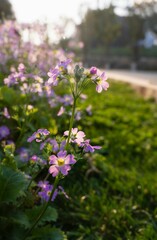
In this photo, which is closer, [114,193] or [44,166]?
[44,166]

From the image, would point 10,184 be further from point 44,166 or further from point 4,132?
point 4,132

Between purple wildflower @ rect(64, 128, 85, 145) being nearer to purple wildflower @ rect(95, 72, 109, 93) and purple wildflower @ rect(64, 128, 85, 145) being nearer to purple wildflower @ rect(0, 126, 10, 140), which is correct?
purple wildflower @ rect(95, 72, 109, 93)

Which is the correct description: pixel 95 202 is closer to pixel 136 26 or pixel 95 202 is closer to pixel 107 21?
pixel 136 26

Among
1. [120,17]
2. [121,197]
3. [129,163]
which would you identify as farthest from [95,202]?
[120,17]

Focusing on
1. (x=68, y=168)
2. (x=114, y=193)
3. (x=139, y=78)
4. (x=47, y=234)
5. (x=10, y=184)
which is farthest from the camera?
(x=139, y=78)

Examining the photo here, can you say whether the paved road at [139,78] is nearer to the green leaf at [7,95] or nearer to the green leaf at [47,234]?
the green leaf at [7,95]

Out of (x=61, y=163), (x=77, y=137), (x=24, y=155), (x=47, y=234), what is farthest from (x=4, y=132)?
(x=61, y=163)
